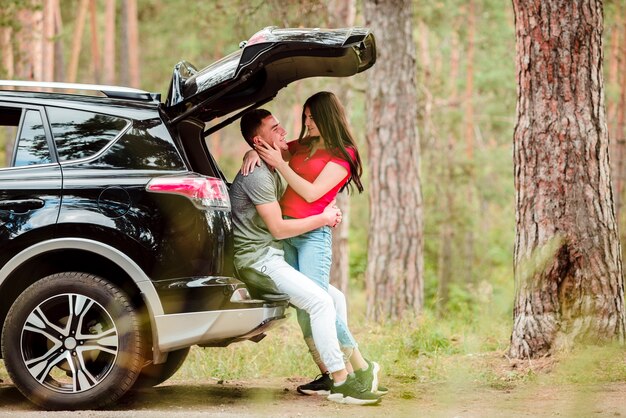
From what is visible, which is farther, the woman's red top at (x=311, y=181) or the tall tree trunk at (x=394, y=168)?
the tall tree trunk at (x=394, y=168)

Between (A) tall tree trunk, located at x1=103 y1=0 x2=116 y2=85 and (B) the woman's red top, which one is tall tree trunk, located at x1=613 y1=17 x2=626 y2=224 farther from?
(B) the woman's red top

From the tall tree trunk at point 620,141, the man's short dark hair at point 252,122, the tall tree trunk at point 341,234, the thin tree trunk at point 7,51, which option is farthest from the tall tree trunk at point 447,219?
the man's short dark hair at point 252,122

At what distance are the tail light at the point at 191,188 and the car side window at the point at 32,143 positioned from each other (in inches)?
29.5

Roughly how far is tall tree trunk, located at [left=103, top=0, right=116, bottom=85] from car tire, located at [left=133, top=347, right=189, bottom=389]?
19.7m

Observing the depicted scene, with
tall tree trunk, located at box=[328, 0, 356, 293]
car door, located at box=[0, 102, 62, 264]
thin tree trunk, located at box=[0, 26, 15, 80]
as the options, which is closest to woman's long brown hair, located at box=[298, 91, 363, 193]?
car door, located at box=[0, 102, 62, 264]

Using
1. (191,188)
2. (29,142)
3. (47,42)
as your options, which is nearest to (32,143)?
(29,142)

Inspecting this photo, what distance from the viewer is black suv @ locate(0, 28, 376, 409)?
18.1 ft

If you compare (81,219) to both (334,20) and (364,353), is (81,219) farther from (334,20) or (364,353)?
(334,20)

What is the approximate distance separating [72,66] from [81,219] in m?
23.0

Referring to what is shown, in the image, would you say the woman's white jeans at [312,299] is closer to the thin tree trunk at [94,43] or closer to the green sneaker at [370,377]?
the green sneaker at [370,377]

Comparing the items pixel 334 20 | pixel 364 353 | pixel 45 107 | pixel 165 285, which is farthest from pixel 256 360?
pixel 334 20

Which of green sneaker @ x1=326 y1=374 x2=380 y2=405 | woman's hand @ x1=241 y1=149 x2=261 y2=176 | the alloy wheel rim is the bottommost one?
green sneaker @ x1=326 y1=374 x2=380 y2=405

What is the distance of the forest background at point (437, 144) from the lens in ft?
26.2

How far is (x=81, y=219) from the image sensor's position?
550cm
